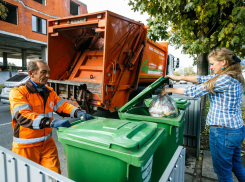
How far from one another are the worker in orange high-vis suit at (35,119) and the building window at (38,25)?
1585cm

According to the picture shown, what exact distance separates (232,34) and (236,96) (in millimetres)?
1788

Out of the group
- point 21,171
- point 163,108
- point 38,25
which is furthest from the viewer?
point 38,25

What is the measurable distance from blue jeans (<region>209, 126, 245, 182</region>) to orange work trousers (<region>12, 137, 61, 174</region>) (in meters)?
1.54

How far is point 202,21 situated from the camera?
337cm

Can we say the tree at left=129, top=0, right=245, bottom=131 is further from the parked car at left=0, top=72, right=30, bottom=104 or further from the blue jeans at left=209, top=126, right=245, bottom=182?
the parked car at left=0, top=72, right=30, bottom=104

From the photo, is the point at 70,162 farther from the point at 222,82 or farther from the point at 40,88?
the point at 222,82

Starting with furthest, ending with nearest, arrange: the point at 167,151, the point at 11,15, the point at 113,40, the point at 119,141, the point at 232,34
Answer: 1. the point at 11,15
2. the point at 113,40
3. the point at 232,34
4. the point at 167,151
5. the point at 119,141

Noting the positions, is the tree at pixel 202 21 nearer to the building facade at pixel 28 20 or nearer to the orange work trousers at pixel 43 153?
the orange work trousers at pixel 43 153

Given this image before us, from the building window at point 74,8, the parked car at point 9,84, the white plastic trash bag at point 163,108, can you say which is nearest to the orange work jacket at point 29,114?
the white plastic trash bag at point 163,108

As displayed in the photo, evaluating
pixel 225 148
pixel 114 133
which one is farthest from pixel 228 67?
pixel 114 133

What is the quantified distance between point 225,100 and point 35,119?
1.69 metres

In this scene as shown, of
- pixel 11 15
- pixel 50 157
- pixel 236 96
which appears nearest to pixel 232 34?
pixel 236 96

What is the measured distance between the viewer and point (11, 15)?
14.3 meters

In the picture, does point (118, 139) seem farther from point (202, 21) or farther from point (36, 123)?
point (202, 21)
